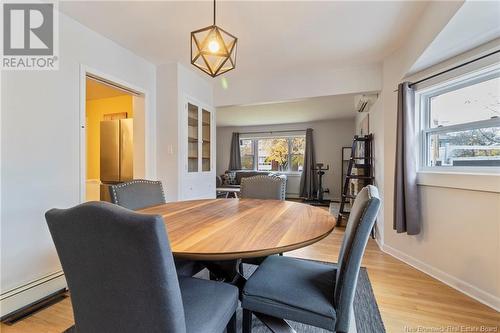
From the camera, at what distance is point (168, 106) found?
122 inches

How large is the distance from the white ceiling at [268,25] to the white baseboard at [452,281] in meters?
2.28

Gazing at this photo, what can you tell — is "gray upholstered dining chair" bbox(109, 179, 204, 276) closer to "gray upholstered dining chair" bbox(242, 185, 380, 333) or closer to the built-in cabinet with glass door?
"gray upholstered dining chair" bbox(242, 185, 380, 333)

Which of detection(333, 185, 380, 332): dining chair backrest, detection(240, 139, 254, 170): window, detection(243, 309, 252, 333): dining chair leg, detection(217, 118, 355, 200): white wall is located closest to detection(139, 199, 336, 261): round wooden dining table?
detection(333, 185, 380, 332): dining chair backrest

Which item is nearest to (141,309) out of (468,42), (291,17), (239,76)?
(291,17)

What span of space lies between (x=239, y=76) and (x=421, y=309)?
10.8 ft

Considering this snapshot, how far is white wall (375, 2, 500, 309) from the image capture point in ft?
5.89

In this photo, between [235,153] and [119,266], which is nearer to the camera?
[119,266]

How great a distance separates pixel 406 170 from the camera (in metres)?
2.45

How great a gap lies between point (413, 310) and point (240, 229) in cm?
152

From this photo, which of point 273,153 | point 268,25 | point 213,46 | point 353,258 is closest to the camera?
point 353,258

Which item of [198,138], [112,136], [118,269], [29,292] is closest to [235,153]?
[198,138]

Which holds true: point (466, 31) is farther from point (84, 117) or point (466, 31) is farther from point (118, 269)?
point (84, 117)

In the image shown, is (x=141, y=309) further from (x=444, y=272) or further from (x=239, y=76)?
(x=239, y=76)

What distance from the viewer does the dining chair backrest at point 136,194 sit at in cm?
173
